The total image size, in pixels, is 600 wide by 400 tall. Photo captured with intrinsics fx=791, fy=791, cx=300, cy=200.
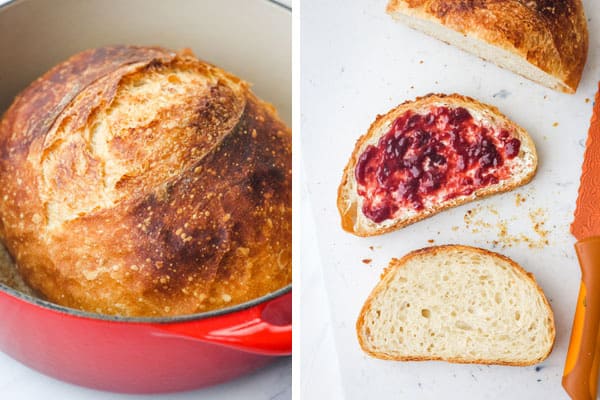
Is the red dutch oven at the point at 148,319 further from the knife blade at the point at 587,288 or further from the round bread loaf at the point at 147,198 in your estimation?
the knife blade at the point at 587,288

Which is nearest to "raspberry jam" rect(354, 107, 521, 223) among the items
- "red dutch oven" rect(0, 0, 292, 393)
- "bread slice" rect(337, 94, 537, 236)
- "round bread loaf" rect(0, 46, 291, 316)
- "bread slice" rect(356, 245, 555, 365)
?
"bread slice" rect(337, 94, 537, 236)

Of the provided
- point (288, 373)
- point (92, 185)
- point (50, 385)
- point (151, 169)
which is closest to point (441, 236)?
point (288, 373)

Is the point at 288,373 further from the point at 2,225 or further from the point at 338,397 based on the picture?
the point at 2,225

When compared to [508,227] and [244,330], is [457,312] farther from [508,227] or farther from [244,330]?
[244,330]

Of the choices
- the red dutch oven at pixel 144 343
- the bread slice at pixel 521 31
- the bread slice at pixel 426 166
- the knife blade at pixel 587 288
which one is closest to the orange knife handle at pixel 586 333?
the knife blade at pixel 587 288

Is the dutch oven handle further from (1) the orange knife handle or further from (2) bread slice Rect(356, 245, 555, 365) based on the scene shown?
(1) the orange knife handle

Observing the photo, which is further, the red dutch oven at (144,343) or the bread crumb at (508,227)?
the bread crumb at (508,227)
